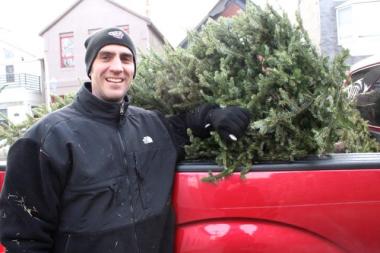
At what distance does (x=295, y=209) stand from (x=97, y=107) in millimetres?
1048

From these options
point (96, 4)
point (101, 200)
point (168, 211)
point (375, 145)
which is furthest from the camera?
point (96, 4)

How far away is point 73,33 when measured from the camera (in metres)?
27.3

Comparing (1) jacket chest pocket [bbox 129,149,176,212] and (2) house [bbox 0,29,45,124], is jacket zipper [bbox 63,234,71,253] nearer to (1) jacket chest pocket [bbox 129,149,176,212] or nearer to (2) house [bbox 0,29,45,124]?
(1) jacket chest pocket [bbox 129,149,176,212]

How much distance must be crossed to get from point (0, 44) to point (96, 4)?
350 inches

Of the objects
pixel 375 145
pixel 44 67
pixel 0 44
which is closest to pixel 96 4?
pixel 44 67

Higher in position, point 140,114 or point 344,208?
point 140,114

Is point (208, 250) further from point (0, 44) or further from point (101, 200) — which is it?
point (0, 44)

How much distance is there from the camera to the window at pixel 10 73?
30514 millimetres

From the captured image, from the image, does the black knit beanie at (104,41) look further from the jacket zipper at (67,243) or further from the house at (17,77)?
the house at (17,77)

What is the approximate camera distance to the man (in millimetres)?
2039

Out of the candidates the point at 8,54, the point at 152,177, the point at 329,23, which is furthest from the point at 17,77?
the point at 152,177

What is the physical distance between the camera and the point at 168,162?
2.36 metres

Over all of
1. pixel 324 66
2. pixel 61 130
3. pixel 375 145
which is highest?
pixel 324 66

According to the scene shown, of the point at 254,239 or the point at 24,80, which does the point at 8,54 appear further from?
the point at 254,239
